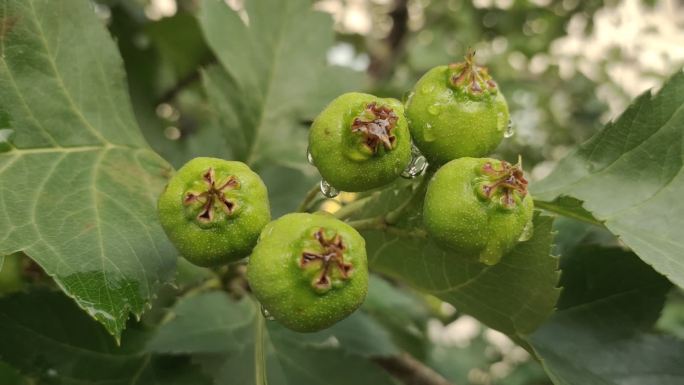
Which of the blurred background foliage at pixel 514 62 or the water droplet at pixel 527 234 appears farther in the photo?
the blurred background foliage at pixel 514 62

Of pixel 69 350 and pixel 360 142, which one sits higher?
pixel 360 142

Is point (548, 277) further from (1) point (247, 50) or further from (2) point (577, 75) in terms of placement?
(2) point (577, 75)

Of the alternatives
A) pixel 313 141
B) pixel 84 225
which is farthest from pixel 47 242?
pixel 313 141

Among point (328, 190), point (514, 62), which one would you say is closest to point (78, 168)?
point (328, 190)

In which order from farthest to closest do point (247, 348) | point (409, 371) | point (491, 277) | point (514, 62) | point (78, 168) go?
point (514, 62) → point (409, 371) → point (247, 348) → point (78, 168) → point (491, 277)

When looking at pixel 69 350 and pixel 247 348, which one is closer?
pixel 69 350

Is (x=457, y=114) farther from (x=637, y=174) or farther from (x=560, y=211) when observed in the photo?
(x=637, y=174)

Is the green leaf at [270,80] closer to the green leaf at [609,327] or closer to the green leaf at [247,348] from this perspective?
the green leaf at [247,348]

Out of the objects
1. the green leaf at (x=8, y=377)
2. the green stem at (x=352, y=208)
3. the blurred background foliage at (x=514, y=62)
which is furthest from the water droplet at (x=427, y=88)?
the blurred background foliage at (x=514, y=62)
